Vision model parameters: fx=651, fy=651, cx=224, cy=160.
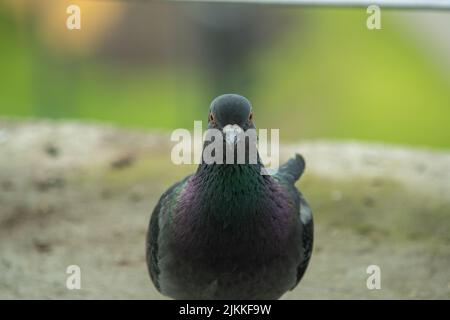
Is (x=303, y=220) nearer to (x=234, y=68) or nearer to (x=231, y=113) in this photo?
(x=231, y=113)

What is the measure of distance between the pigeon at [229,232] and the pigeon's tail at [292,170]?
0.60 metres

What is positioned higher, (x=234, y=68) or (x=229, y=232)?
(x=234, y=68)

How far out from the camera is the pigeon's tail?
13.7 ft

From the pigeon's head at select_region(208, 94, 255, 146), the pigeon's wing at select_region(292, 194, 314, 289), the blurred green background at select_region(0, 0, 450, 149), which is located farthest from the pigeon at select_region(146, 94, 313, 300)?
the blurred green background at select_region(0, 0, 450, 149)

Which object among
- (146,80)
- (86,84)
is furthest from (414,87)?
(86,84)

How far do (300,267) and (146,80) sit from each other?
19.2 feet

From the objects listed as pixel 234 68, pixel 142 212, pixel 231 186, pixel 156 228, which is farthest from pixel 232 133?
pixel 234 68

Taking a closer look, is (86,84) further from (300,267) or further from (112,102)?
(300,267)

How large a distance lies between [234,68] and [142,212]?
343 centimetres

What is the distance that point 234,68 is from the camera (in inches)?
335

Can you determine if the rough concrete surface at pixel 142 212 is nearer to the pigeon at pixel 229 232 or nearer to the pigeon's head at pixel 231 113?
the pigeon at pixel 229 232

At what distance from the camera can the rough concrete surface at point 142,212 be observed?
4453 mm

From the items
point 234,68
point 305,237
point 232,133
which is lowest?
point 305,237

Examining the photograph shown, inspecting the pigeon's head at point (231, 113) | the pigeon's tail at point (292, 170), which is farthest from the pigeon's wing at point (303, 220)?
the pigeon's head at point (231, 113)
